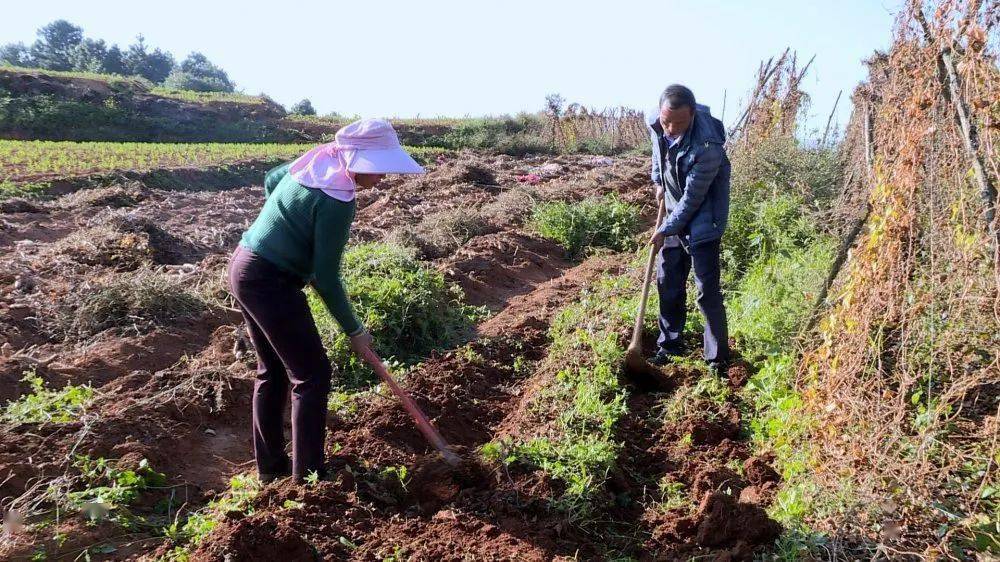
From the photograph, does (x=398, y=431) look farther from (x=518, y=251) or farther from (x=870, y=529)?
(x=518, y=251)

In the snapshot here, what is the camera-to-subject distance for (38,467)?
3.23m

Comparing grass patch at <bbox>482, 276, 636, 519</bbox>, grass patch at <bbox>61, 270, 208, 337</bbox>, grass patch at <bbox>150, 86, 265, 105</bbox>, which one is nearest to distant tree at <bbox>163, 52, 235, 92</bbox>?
grass patch at <bbox>150, 86, 265, 105</bbox>

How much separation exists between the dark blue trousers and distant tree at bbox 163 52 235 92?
43231 mm

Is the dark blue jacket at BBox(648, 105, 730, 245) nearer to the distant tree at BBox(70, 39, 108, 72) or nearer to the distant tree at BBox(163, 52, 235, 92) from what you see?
the distant tree at BBox(163, 52, 235, 92)

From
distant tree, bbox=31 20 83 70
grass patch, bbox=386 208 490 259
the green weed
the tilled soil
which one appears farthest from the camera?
distant tree, bbox=31 20 83 70

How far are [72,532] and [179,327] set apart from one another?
8.68ft

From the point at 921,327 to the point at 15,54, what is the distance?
65.4 m

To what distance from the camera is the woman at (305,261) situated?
2.79 metres

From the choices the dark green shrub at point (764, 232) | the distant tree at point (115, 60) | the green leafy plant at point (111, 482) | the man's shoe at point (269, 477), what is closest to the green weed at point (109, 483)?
the green leafy plant at point (111, 482)

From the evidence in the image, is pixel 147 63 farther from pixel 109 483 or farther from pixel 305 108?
pixel 109 483

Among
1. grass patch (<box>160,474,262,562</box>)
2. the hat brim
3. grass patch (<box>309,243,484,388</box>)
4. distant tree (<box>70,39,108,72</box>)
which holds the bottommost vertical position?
grass patch (<box>160,474,262,562</box>)

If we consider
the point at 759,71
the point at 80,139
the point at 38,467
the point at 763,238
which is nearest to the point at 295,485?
the point at 38,467

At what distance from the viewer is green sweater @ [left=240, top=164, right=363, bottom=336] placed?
2.78 metres

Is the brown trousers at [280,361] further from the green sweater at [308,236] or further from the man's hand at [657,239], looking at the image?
the man's hand at [657,239]
